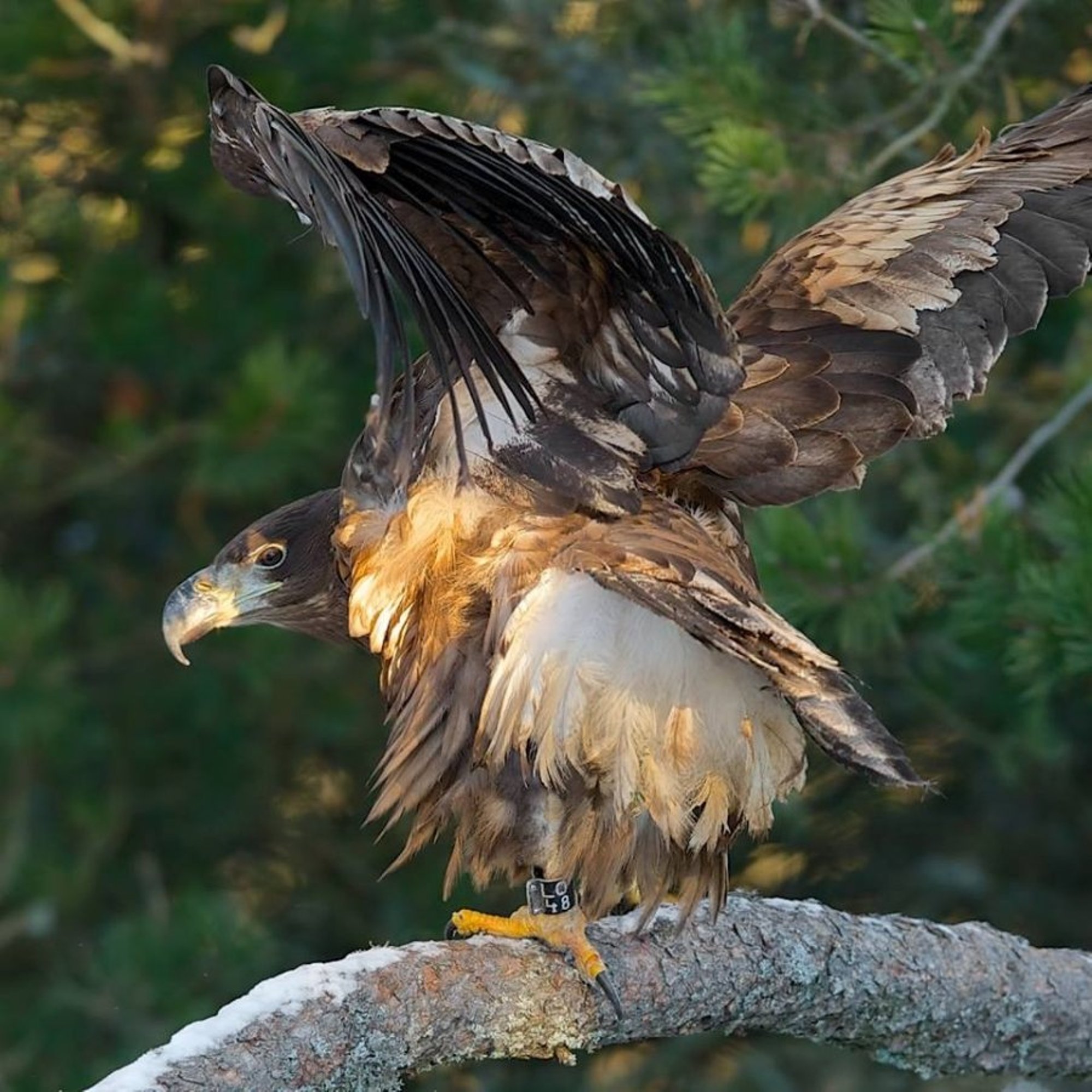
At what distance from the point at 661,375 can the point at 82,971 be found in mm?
3174

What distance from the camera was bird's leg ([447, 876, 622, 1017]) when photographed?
2803 mm

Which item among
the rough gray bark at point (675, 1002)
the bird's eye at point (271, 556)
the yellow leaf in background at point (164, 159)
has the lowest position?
the rough gray bark at point (675, 1002)

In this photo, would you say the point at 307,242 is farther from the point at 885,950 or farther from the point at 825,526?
the point at 885,950

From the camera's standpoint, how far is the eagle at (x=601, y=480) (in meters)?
2.51

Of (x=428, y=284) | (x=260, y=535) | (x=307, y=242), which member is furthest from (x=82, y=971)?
(x=428, y=284)

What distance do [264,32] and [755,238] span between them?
1.30 m

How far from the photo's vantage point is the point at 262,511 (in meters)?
5.67

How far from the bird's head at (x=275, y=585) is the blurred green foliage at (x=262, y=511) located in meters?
1.15

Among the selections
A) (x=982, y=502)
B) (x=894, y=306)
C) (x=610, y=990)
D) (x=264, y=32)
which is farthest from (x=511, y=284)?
(x=264, y=32)

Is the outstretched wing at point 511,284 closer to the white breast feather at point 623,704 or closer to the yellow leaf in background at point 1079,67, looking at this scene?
the white breast feather at point 623,704

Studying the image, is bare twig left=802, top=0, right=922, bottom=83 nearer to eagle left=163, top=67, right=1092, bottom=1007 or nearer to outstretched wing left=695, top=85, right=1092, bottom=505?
outstretched wing left=695, top=85, right=1092, bottom=505

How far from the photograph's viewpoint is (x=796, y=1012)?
2.96 m

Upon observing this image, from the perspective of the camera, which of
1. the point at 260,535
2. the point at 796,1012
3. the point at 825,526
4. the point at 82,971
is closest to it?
the point at 796,1012

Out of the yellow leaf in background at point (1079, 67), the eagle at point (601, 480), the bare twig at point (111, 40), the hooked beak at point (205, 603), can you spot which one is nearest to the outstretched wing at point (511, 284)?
the eagle at point (601, 480)
